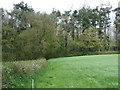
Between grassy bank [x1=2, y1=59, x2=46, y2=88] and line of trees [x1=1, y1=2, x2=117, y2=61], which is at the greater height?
line of trees [x1=1, y1=2, x2=117, y2=61]

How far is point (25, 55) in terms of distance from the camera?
20.7m

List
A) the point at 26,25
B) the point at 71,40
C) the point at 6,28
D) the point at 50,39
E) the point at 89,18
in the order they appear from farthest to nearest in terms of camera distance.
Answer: the point at 89,18, the point at 71,40, the point at 26,25, the point at 50,39, the point at 6,28

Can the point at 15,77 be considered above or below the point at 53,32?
below

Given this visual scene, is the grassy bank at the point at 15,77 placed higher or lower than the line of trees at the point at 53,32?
lower

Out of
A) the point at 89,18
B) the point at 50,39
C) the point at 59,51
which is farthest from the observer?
the point at 89,18

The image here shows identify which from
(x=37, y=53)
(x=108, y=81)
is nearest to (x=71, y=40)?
(x=37, y=53)

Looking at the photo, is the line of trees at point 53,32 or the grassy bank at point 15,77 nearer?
the grassy bank at point 15,77

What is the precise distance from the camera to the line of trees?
1995 centimetres

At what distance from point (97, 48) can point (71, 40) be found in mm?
6678

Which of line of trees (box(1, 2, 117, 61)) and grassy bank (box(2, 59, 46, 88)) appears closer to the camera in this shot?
grassy bank (box(2, 59, 46, 88))

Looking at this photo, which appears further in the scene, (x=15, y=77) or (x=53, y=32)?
(x=53, y=32)

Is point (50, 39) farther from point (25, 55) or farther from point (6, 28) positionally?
point (6, 28)

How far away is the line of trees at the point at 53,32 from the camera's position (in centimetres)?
1995

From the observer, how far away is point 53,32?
70.7 feet
